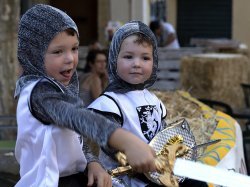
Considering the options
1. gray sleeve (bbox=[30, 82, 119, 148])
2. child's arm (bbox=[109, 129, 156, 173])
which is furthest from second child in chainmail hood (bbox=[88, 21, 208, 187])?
child's arm (bbox=[109, 129, 156, 173])

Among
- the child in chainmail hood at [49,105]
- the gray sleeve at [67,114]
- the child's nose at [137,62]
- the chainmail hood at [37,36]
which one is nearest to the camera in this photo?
the gray sleeve at [67,114]

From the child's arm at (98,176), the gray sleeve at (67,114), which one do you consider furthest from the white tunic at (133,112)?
the gray sleeve at (67,114)

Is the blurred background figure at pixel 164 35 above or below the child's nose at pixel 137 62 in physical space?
below

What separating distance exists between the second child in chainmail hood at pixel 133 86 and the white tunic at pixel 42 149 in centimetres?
64

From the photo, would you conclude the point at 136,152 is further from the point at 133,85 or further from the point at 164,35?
the point at 164,35

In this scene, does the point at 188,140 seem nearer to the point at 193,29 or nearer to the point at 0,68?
the point at 0,68

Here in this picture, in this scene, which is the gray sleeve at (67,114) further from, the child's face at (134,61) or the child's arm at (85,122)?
the child's face at (134,61)

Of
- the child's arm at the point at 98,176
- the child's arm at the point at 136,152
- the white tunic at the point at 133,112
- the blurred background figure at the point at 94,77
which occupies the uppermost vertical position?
the child's arm at the point at 136,152

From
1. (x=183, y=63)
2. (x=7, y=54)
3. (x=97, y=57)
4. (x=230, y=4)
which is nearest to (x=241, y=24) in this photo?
(x=230, y=4)

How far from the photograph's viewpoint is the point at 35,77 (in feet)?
9.36

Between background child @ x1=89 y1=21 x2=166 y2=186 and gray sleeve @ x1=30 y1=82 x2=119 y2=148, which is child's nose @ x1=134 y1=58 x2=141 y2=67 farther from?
gray sleeve @ x1=30 y1=82 x2=119 y2=148

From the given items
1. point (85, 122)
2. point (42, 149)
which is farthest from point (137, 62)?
point (85, 122)

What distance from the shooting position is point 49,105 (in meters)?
2.66

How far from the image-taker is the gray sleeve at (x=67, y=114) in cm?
252
